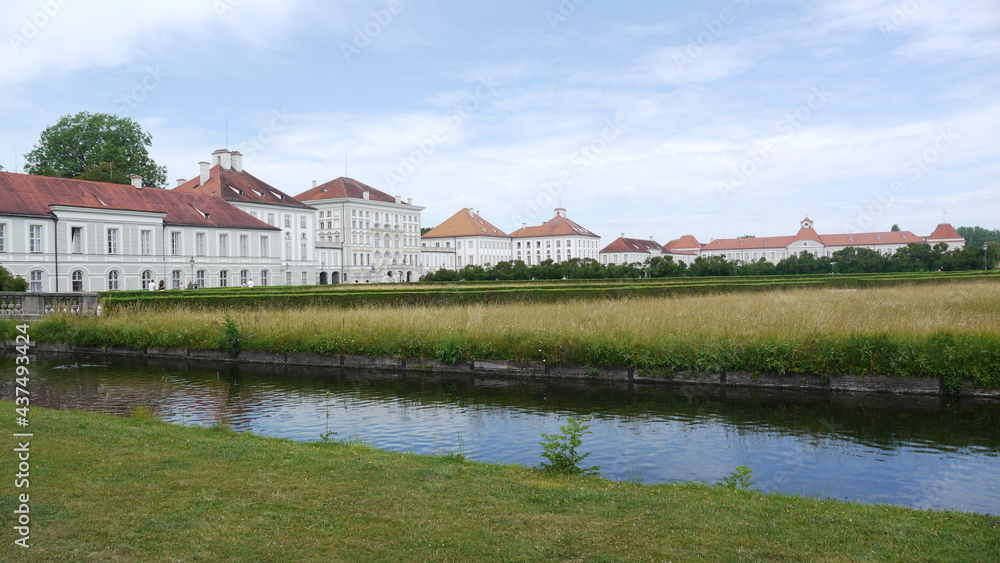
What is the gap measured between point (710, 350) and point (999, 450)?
525 cm

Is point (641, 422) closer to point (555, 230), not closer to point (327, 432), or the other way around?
point (327, 432)

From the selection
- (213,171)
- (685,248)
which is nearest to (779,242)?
(685,248)

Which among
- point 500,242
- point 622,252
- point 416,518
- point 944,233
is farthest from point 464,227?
point 416,518

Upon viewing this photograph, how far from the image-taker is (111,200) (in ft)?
148

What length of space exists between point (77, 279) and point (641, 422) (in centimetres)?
4272

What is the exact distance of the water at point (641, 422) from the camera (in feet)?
24.3

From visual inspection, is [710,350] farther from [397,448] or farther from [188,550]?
[188,550]

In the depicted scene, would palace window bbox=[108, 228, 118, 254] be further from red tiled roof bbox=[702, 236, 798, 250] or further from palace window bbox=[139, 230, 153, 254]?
red tiled roof bbox=[702, 236, 798, 250]

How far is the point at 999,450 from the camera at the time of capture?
27.1 ft

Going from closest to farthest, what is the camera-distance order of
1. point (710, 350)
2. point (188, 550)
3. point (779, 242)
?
point (188, 550)
point (710, 350)
point (779, 242)

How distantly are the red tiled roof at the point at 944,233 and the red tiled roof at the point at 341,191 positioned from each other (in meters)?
99.1

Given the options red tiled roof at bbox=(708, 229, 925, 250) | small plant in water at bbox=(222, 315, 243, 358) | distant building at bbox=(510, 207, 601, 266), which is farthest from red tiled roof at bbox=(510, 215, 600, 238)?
small plant in water at bbox=(222, 315, 243, 358)

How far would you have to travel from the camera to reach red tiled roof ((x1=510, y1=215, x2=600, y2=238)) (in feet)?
393

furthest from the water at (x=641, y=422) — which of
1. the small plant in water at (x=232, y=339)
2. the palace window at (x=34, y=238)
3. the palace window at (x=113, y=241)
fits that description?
the palace window at (x=113, y=241)
